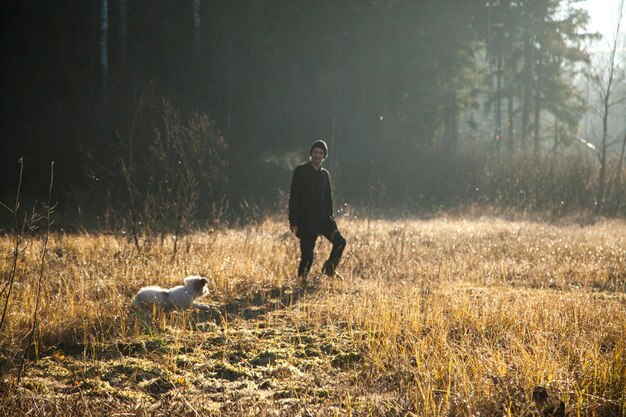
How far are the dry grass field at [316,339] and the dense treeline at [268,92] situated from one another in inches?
347

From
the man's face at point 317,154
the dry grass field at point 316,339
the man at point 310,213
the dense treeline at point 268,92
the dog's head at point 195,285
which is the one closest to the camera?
the dry grass field at point 316,339

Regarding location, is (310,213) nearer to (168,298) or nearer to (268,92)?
(168,298)

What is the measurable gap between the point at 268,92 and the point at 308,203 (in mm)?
18443

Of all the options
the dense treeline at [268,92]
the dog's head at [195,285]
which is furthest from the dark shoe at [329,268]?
the dense treeline at [268,92]

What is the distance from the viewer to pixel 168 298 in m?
6.43

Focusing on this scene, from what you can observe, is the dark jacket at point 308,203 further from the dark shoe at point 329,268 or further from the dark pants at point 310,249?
the dark shoe at point 329,268

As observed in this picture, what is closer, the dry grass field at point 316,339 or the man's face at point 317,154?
the dry grass field at point 316,339

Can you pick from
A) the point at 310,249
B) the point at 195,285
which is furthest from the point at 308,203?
the point at 195,285

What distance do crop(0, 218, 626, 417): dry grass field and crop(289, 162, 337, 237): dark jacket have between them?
2.58 feet

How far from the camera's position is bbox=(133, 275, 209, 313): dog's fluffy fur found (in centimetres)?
636

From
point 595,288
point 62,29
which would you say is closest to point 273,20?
point 62,29

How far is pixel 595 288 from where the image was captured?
26.8 feet

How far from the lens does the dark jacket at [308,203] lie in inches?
328

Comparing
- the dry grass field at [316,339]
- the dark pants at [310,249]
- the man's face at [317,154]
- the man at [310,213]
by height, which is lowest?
the dry grass field at [316,339]
